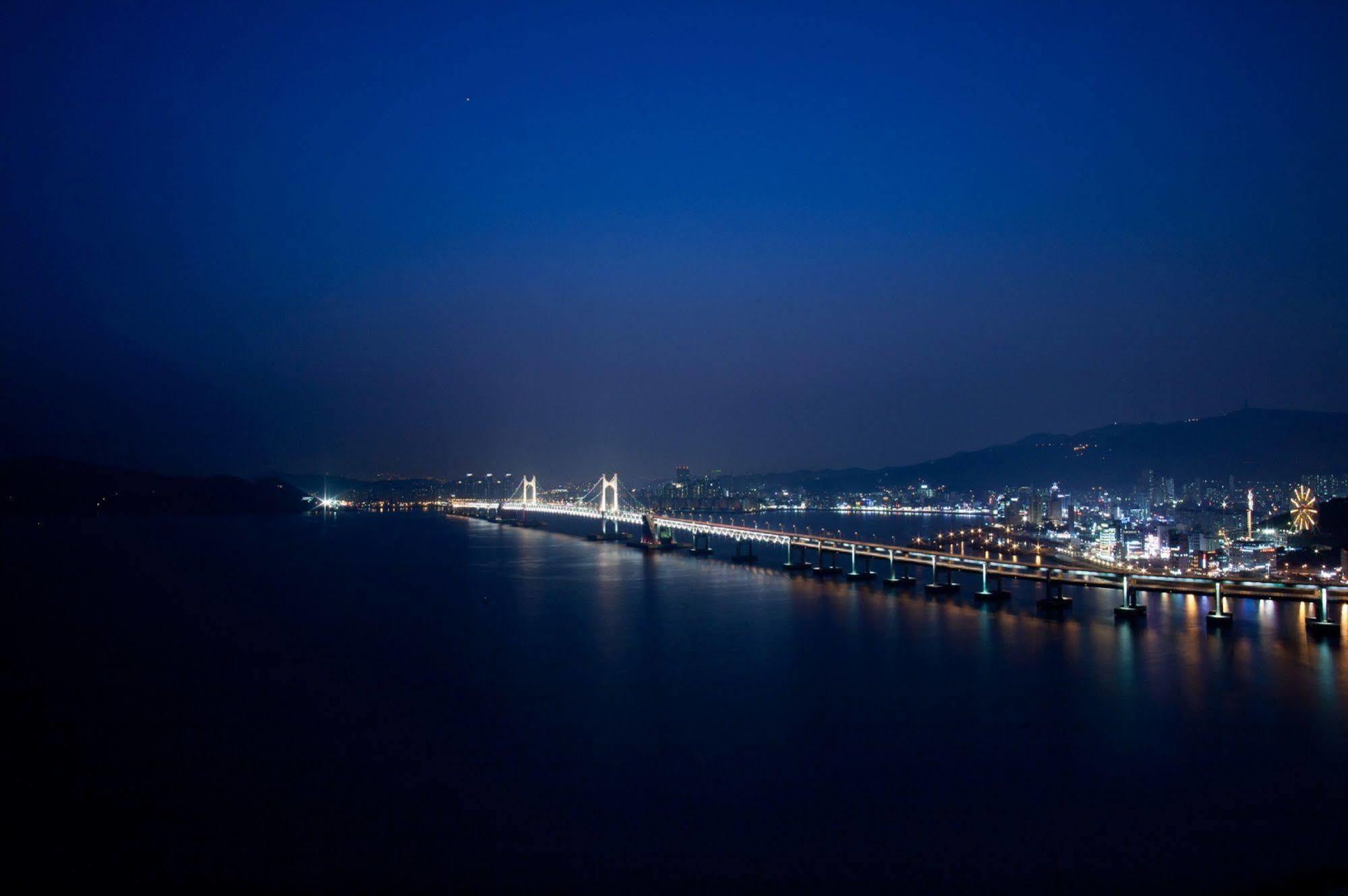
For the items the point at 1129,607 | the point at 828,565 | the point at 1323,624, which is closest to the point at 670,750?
the point at 1129,607

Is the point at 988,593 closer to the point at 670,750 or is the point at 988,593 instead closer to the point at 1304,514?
the point at 670,750

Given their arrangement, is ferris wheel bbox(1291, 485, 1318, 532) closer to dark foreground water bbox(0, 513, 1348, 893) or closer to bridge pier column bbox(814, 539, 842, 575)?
dark foreground water bbox(0, 513, 1348, 893)

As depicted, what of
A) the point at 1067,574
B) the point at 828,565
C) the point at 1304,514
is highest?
the point at 1304,514

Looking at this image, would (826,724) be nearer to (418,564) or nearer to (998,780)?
(998,780)

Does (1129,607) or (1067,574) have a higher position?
(1067,574)

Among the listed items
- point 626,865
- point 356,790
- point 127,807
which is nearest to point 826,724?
point 626,865

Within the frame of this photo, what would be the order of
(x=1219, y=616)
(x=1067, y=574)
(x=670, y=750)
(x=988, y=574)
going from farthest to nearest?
(x=988, y=574) → (x=1067, y=574) → (x=1219, y=616) → (x=670, y=750)
